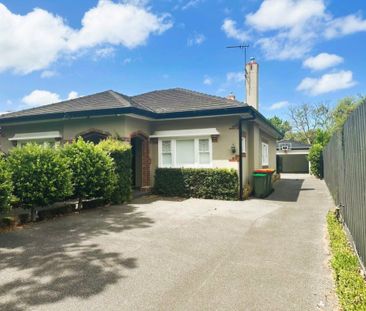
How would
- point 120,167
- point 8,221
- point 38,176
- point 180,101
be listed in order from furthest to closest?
point 180,101, point 120,167, point 38,176, point 8,221

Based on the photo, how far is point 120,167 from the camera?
34.6 feet

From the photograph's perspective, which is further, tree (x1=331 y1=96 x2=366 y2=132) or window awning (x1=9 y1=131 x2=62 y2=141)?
tree (x1=331 y1=96 x2=366 y2=132)

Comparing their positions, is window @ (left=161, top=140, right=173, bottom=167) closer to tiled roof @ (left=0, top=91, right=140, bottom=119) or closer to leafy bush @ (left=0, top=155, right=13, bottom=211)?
tiled roof @ (left=0, top=91, right=140, bottom=119)

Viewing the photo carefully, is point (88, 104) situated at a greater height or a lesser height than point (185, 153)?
greater

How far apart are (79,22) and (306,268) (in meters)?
13.3

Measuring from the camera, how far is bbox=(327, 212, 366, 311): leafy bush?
3.33 m

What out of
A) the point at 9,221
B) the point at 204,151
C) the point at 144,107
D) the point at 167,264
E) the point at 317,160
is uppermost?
the point at 144,107

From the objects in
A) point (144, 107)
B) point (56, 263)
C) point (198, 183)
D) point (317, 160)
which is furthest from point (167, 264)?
point (317, 160)

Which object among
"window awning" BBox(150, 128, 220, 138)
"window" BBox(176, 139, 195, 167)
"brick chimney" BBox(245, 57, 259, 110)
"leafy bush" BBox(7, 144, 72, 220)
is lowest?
"leafy bush" BBox(7, 144, 72, 220)

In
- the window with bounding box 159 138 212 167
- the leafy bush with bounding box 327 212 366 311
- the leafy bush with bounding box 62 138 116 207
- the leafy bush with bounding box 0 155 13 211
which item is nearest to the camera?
the leafy bush with bounding box 327 212 366 311

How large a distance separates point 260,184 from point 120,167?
21.2 feet

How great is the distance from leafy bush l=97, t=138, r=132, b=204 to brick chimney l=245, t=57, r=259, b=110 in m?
10.7

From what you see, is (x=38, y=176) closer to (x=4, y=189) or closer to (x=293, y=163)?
(x=4, y=189)

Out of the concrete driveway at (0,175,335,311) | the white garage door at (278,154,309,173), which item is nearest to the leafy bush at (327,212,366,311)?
the concrete driveway at (0,175,335,311)
